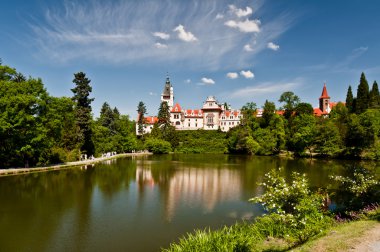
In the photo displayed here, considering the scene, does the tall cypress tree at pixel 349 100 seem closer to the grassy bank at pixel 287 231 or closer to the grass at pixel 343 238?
the grassy bank at pixel 287 231

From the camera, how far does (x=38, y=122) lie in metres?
29.0

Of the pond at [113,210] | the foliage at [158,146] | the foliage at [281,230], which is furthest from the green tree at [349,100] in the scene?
the foliage at [281,230]

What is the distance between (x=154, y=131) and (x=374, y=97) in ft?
156

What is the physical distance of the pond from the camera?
1093 centimetres

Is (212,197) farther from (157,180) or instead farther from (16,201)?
(16,201)

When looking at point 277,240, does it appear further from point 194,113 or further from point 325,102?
point 325,102

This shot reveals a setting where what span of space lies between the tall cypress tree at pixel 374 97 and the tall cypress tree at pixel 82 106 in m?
53.3

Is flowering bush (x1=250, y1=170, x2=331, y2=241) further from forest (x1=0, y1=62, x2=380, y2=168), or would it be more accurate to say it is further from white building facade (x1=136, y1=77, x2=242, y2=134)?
white building facade (x1=136, y1=77, x2=242, y2=134)

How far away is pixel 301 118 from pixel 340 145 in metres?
12.6

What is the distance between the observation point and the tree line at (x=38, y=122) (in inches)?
1053

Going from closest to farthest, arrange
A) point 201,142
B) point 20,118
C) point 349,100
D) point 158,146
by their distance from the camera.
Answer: point 20,118 → point 158,146 → point 349,100 → point 201,142

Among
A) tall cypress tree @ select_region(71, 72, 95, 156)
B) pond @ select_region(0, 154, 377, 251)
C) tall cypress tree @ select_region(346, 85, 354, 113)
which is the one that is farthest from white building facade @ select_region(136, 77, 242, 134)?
pond @ select_region(0, 154, 377, 251)

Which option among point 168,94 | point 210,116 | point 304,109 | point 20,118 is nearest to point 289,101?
point 304,109

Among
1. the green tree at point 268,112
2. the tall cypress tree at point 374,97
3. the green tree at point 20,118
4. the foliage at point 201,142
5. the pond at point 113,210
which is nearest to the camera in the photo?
the pond at point 113,210
